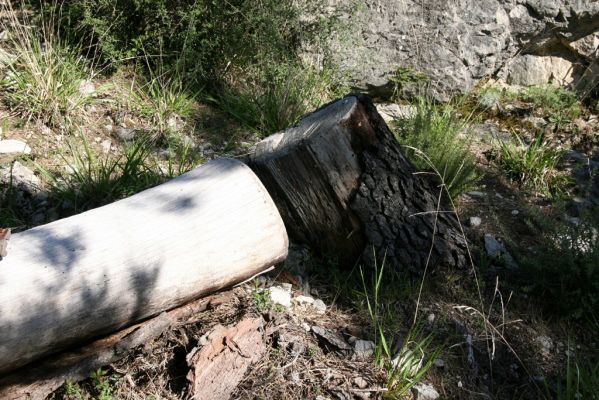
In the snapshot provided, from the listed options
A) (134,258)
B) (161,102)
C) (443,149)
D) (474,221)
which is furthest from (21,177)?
(474,221)

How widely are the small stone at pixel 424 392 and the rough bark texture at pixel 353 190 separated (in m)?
0.72

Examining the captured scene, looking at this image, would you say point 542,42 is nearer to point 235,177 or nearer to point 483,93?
point 483,93

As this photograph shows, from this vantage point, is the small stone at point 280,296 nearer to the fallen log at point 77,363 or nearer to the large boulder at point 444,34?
the fallen log at point 77,363

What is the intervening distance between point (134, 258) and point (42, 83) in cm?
238

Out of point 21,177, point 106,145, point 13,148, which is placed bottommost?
point 106,145

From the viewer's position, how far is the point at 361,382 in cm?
291

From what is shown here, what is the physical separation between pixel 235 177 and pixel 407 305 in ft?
3.98

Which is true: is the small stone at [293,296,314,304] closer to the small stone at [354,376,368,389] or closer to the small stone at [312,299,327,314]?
the small stone at [312,299,327,314]

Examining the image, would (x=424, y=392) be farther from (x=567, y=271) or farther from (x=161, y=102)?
(x=161, y=102)

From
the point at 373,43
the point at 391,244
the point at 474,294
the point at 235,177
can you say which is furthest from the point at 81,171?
the point at 373,43

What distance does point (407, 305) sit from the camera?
3443mm

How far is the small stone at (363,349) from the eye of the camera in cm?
305

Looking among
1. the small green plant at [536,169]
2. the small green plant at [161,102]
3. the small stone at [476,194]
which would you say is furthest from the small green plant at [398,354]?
the small green plant at [161,102]

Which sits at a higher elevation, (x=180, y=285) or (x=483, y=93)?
(x=180, y=285)
